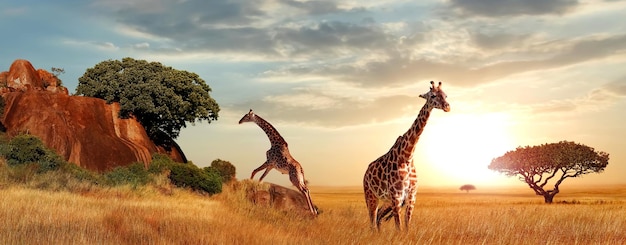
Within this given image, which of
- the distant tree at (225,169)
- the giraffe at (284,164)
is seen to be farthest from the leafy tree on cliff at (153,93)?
the giraffe at (284,164)

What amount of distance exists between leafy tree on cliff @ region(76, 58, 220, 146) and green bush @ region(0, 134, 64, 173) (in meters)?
6.90

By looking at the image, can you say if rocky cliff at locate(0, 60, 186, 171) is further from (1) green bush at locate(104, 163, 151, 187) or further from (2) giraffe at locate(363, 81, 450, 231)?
(2) giraffe at locate(363, 81, 450, 231)

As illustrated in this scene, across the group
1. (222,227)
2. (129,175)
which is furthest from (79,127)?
(222,227)

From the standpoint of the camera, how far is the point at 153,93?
3681 centimetres

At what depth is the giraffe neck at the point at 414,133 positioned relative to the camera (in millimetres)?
14470

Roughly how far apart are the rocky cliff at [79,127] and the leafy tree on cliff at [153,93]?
1200 mm

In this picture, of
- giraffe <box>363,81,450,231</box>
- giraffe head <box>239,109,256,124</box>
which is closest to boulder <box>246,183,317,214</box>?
giraffe head <box>239,109,256,124</box>

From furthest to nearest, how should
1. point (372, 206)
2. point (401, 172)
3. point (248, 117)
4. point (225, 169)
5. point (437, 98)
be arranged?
point (225, 169) < point (248, 117) < point (372, 206) < point (401, 172) < point (437, 98)

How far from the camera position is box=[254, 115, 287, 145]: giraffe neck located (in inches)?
1022

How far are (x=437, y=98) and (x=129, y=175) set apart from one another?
2124cm

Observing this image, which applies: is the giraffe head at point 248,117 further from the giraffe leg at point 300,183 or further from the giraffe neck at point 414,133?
the giraffe neck at point 414,133

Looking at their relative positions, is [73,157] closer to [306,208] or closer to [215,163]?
[215,163]

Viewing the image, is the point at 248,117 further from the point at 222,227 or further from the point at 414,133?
the point at 414,133

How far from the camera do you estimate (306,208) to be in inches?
1045
